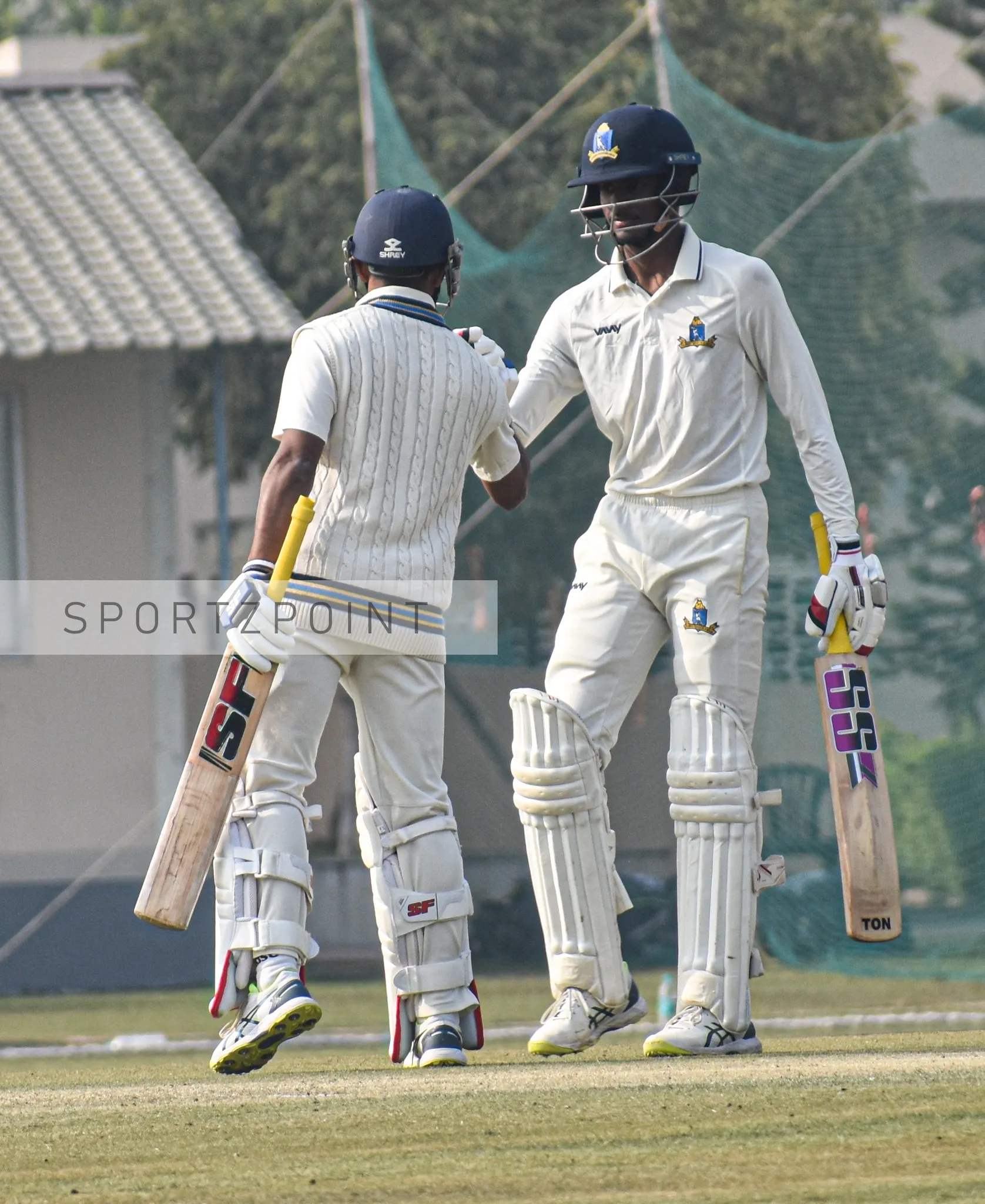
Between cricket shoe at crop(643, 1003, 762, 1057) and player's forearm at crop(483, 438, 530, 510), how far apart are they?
4.14 ft

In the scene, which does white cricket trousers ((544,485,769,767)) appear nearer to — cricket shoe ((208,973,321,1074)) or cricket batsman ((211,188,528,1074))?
cricket batsman ((211,188,528,1074))

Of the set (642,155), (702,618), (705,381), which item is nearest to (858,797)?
(702,618)

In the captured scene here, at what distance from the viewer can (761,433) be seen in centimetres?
566

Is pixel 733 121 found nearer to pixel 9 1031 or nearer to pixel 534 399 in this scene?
pixel 9 1031

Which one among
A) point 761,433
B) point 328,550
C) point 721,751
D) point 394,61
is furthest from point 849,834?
point 394,61

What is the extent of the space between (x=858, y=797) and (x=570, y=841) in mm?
667

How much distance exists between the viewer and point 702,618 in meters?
5.54

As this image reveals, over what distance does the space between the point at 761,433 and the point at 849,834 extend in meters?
0.96

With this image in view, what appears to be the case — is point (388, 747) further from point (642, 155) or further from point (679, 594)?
point (642, 155)

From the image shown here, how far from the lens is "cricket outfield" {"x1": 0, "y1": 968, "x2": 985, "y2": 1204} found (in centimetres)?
369

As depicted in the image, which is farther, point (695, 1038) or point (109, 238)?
point (109, 238)

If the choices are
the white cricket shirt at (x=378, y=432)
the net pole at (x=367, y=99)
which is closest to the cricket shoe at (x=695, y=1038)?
the white cricket shirt at (x=378, y=432)

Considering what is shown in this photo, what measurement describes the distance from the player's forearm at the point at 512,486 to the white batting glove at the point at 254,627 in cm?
83

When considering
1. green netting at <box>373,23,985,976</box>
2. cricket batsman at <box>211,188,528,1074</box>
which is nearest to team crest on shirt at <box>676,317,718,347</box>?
cricket batsman at <box>211,188,528,1074</box>
